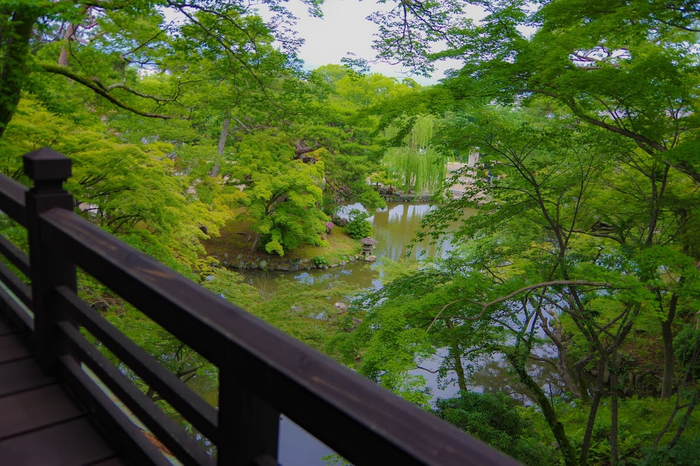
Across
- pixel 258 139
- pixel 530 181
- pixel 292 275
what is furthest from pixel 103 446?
pixel 292 275

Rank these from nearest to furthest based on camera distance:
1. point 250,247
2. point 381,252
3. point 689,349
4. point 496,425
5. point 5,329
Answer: point 5,329
point 496,425
point 689,349
point 250,247
point 381,252

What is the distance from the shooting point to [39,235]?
4.48ft

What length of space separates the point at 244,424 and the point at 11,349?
1.36 m

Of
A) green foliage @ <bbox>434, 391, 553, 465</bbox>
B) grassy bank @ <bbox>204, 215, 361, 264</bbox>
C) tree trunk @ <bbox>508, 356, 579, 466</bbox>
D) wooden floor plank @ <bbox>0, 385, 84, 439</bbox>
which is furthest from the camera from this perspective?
grassy bank @ <bbox>204, 215, 361, 264</bbox>

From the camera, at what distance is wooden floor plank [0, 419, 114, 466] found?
1143mm

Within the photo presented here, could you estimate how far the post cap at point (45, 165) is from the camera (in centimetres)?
127

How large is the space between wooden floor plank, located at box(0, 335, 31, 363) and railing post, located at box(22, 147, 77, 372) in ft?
0.79

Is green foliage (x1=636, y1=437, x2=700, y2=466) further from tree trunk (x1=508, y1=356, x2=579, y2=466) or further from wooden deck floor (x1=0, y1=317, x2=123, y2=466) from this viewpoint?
wooden deck floor (x1=0, y1=317, x2=123, y2=466)

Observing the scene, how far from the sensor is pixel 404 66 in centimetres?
702

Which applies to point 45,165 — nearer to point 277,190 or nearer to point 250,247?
point 277,190

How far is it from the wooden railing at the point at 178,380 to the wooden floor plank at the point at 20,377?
0.13ft

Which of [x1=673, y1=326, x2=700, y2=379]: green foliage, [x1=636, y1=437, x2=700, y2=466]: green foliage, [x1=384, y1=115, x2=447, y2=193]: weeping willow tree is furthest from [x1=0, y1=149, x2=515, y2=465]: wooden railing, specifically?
[x1=384, y1=115, x2=447, y2=193]: weeping willow tree

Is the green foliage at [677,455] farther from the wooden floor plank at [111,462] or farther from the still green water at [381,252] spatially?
the still green water at [381,252]

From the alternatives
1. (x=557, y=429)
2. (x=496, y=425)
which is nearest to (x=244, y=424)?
(x=496, y=425)
